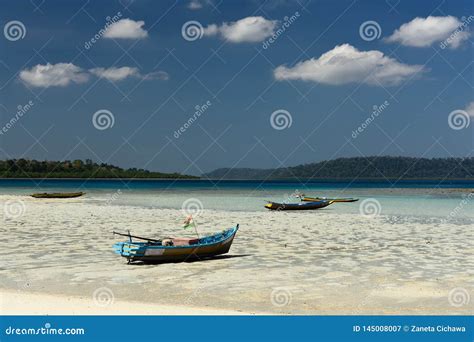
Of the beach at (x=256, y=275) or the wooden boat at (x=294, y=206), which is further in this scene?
the wooden boat at (x=294, y=206)

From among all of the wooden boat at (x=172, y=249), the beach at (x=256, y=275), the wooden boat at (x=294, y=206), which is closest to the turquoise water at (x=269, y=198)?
the wooden boat at (x=294, y=206)

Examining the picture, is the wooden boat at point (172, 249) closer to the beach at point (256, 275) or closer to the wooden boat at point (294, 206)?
the beach at point (256, 275)

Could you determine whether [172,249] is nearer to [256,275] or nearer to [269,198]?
[256,275]

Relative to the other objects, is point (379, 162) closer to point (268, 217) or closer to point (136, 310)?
point (268, 217)

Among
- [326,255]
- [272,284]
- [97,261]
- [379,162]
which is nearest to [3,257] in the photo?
[97,261]

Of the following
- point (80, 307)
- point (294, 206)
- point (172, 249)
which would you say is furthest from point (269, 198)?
point (80, 307)

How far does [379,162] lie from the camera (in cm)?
19212

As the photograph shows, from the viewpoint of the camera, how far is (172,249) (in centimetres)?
1733

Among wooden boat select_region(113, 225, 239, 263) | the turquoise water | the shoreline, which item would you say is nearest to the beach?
the shoreline

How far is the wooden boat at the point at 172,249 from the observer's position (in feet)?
56.1

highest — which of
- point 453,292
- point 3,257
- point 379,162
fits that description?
point 379,162

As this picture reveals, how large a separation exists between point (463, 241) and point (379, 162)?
174m

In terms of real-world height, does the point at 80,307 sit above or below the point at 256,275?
below

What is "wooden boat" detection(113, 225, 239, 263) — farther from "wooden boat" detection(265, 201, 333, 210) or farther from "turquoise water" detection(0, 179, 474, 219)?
"wooden boat" detection(265, 201, 333, 210)
